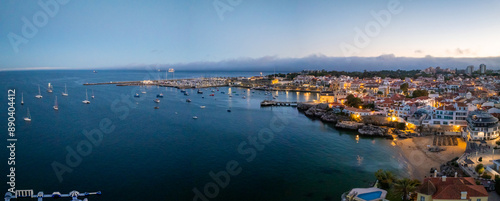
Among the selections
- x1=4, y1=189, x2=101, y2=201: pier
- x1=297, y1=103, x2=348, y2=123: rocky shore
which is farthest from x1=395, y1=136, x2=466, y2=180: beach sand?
x1=4, y1=189, x2=101, y2=201: pier

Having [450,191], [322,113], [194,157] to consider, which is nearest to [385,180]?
[450,191]

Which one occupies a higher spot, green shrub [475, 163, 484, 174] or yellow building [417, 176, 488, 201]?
yellow building [417, 176, 488, 201]

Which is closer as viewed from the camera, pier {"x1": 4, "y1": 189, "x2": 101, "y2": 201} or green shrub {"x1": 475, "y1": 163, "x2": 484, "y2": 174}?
pier {"x1": 4, "y1": 189, "x2": 101, "y2": 201}

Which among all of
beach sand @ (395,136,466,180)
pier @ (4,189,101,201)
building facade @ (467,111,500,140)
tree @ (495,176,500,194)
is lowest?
pier @ (4,189,101,201)

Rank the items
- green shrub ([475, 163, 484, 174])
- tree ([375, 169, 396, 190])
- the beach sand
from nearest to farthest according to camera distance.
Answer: tree ([375, 169, 396, 190]) < green shrub ([475, 163, 484, 174]) < the beach sand

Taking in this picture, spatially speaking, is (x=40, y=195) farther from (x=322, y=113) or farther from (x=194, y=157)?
(x=322, y=113)

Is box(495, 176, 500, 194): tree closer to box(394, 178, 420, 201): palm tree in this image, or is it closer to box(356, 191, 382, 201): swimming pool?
box(394, 178, 420, 201): palm tree

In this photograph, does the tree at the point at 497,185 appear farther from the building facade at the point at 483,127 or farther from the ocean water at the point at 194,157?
the building facade at the point at 483,127

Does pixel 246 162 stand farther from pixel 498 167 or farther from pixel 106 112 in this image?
pixel 106 112
